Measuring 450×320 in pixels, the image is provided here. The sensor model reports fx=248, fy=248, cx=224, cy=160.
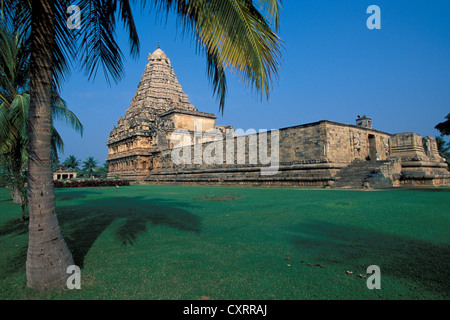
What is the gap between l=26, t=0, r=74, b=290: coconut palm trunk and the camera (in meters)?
2.21

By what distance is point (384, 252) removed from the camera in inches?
110

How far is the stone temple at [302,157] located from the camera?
11750 mm

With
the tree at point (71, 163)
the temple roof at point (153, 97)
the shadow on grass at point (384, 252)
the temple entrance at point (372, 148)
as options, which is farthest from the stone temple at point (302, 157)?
the tree at point (71, 163)

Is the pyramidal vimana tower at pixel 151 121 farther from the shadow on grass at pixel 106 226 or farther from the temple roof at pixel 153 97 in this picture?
the shadow on grass at pixel 106 226

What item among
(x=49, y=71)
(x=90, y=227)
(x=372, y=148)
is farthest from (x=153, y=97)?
(x=49, y=71)

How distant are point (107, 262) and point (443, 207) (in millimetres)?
6519

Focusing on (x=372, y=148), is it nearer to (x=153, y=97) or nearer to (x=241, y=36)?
(x=241, y=36)

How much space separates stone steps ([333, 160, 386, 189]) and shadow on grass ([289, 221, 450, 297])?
8004 millimetres

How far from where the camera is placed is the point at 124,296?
1952mm

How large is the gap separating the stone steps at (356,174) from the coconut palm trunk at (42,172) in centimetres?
1101

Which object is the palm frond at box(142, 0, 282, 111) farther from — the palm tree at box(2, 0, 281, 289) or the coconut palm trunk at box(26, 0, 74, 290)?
the coconut palm trunk at box(26, 0, 74, 290)

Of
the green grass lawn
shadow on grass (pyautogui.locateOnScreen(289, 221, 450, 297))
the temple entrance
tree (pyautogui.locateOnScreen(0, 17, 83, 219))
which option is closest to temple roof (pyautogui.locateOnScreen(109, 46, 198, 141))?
the temple entrance

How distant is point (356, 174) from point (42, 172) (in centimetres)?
1231

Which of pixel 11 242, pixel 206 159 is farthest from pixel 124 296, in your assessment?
pixel 206 159
